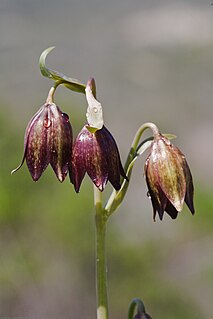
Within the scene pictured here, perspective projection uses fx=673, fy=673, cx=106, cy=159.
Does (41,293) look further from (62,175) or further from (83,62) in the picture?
(62,175)

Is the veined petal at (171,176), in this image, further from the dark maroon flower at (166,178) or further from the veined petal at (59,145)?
the veined petal at (59,145)

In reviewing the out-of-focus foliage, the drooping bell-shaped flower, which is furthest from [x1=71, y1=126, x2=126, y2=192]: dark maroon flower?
the out-of-focus foliage

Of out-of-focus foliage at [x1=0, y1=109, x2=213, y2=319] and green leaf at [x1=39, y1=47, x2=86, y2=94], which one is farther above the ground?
green leaf at [x1=39, y1=47, x2=86, y2=94]

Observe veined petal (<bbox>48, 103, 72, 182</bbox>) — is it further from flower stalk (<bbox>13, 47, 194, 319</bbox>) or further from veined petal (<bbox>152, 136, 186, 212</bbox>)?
veined petal (<bbox>152, 136, 186, 212</bbox>)

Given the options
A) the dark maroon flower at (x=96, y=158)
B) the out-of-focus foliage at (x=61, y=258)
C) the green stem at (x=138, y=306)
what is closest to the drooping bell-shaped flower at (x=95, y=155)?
the dark maroon flower at (x=96, y=158)

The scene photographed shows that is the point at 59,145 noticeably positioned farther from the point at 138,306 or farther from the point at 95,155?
the point at 138,306

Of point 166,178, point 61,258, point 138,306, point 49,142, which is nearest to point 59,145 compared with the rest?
point 49,142
